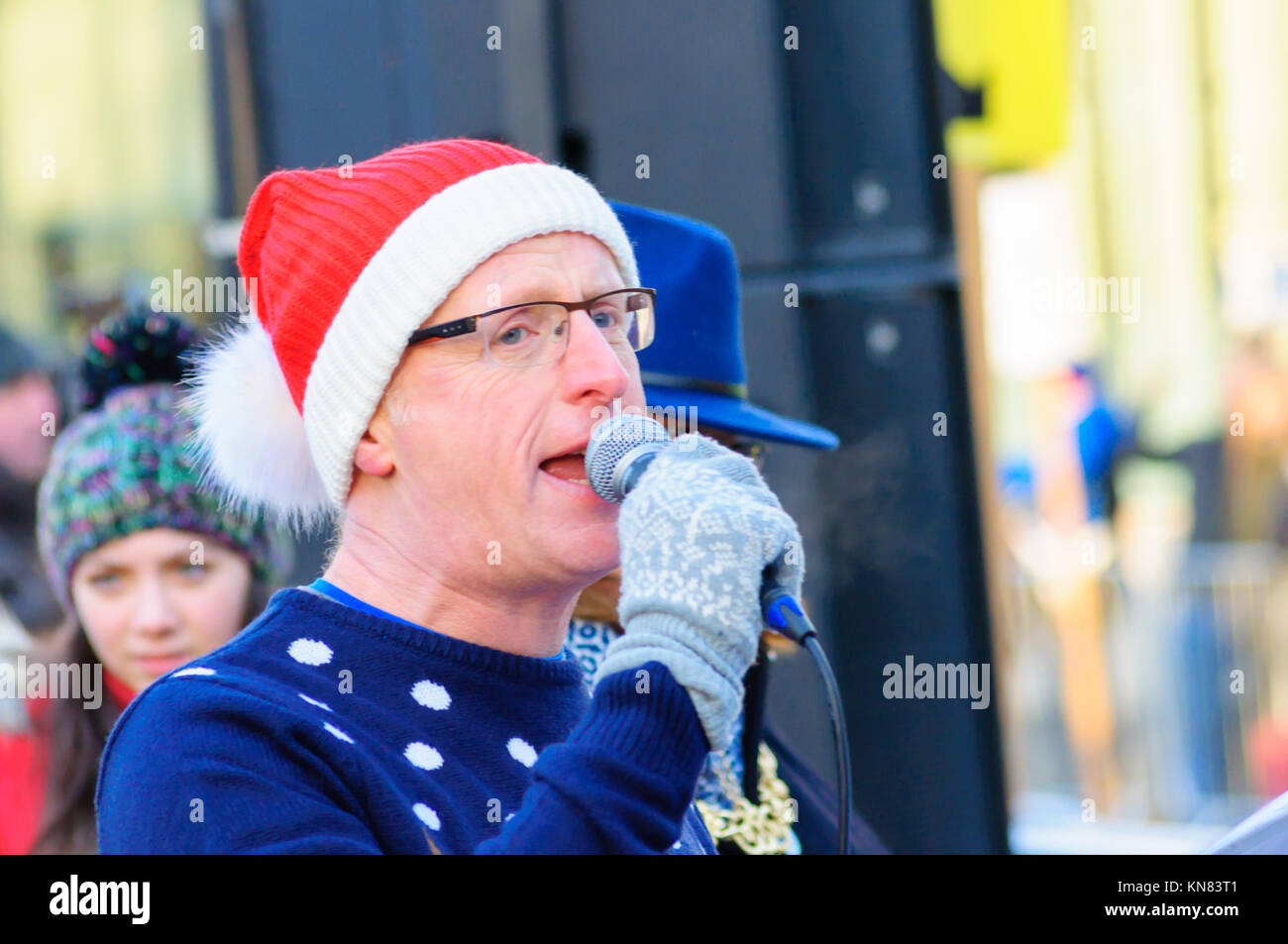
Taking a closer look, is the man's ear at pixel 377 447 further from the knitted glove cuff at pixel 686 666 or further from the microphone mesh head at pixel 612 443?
the knitted glove cuff at pixel 686 666

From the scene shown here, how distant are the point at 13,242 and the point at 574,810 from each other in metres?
3.51

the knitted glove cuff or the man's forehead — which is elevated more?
A: the man's forehead

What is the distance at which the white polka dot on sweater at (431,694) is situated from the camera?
151cm

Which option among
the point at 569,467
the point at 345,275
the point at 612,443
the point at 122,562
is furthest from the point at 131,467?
the point at 612,443

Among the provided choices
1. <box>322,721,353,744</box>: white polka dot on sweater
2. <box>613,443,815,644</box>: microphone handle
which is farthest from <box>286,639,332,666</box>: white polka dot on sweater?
<box>613,443,815,644</box>: microphone handle

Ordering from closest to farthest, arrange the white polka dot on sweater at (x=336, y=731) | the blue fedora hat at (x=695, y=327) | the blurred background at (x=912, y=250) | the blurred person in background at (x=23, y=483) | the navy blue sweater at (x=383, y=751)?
the navy blue sweater at (x=383, y=751) < the white polka dot on sweater at (x=336, y=731) < the blue fedora hat at (x=695, y=327) < the blurred background at (x=912, y=250) < the blurred person in background at (x=23, y=483)

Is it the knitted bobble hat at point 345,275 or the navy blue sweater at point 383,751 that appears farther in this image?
the knitted bobble hat at point 345,275

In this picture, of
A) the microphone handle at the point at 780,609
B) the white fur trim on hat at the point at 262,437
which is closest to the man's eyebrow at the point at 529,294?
the white fur trim on hat at the point at 262,437

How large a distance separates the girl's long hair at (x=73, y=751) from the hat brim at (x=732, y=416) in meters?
1.06

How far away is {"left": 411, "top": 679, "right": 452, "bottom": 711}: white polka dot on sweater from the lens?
4.95 feet

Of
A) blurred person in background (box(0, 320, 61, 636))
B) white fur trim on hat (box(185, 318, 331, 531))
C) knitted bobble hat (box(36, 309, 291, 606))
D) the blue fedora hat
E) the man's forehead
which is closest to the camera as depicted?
the man's forehead

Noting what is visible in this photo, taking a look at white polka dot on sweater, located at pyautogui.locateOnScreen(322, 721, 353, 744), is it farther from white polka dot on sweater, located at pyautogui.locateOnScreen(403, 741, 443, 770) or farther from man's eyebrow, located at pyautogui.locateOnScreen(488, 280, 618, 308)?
man's eyebrow, located at pyautogui.locateOnScreen(488, 280, 618, 308)

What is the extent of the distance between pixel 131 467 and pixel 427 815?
158 centimetres
